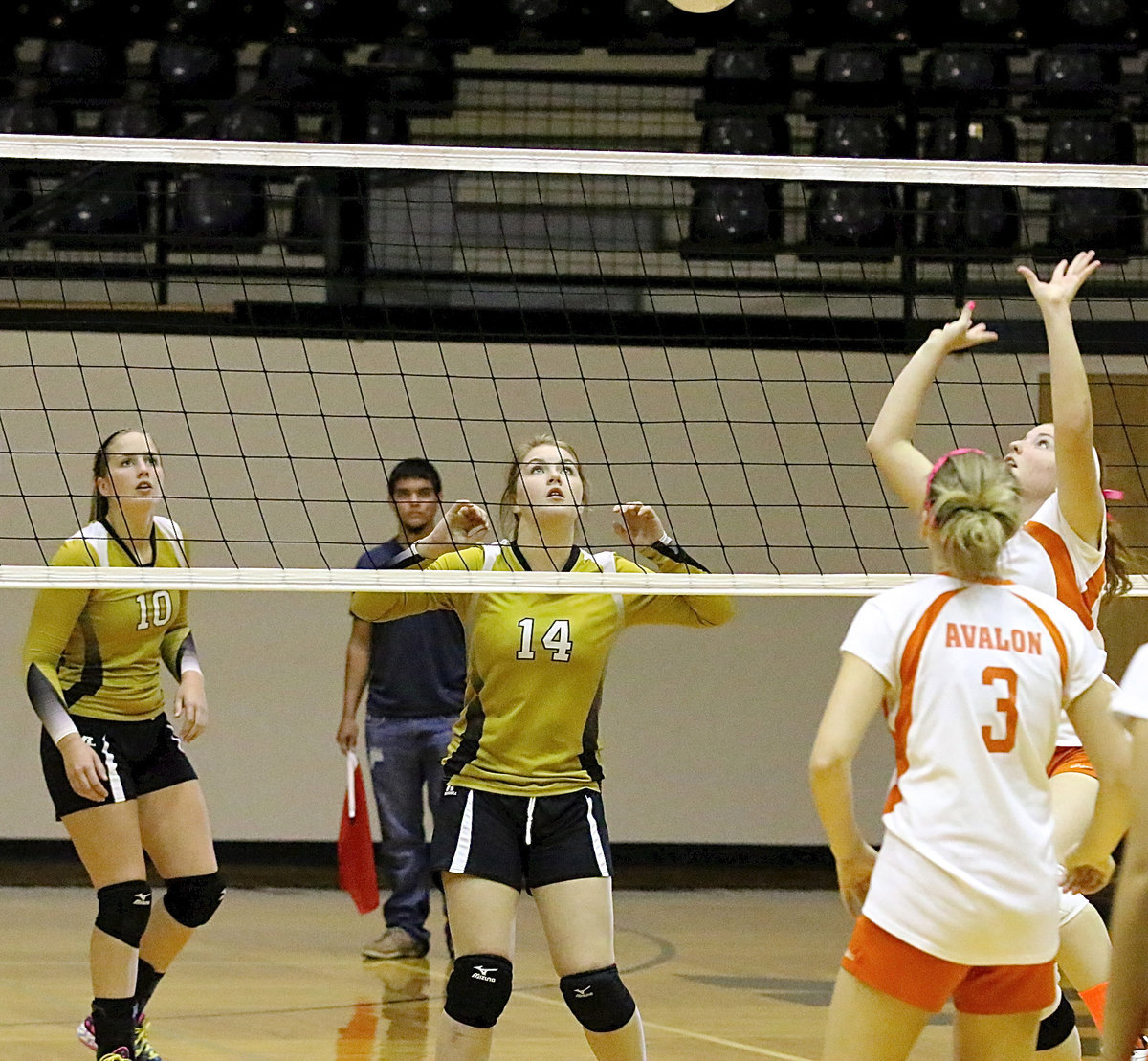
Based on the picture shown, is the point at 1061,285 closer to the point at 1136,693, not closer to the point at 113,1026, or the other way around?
the point at 1136,693

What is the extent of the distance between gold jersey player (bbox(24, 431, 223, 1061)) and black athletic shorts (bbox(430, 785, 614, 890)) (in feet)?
3.19

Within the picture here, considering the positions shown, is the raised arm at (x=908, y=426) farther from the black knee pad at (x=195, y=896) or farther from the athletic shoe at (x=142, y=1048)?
the athletic shoe at (x=142, y=1048)

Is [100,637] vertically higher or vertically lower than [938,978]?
higher

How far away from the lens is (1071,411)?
346cm

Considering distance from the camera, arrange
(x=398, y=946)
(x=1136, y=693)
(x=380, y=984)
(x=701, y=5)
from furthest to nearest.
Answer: (x=398, y=946), (x=380, y=984), (x=701, y=5), (x=1136, y=693)

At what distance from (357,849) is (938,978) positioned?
406 cm

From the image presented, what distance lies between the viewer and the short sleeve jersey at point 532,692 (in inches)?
154

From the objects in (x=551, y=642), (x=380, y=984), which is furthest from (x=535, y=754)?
(x=380, y=984)

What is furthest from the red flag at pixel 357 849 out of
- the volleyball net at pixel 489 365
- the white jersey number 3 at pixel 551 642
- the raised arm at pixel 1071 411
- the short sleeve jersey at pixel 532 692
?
the raised arm at pixel 1071 411

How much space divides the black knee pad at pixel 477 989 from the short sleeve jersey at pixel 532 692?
0.38 metres

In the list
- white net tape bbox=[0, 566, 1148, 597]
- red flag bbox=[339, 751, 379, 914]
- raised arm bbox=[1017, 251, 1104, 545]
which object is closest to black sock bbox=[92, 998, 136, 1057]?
white net tape bbox=[0, 566, 1148, 597]

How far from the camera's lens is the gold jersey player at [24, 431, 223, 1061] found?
4.39 meters

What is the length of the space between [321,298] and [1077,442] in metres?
5.96

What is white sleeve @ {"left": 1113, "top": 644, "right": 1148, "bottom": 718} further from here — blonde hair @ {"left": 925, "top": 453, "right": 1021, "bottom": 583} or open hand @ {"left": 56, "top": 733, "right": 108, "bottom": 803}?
open hand @ {"left": 56, "top": 733, "right": 108, "bottom": 803}
